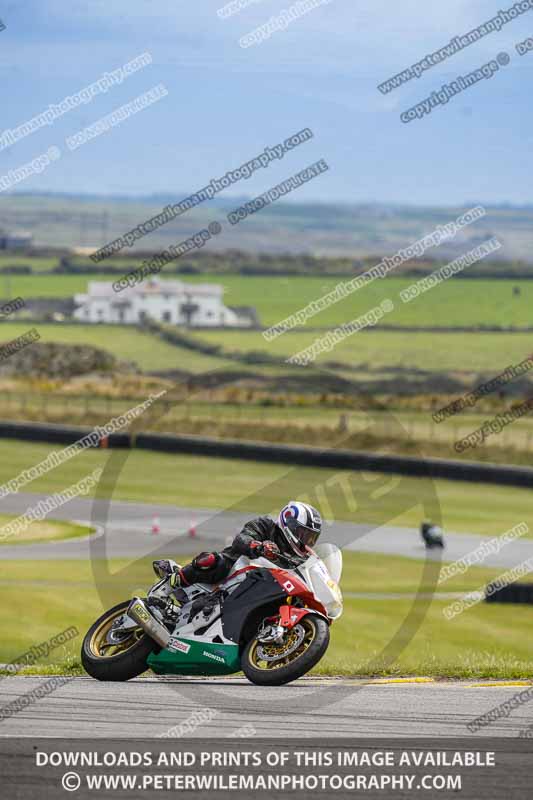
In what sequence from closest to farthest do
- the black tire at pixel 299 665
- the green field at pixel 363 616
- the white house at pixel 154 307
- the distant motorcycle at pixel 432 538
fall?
1. the black tire at pixel 299 665
2. the green field at pixel 363 616
3. the distant motorcycle at pixel 432 538
4. the white house at pixel 154 307

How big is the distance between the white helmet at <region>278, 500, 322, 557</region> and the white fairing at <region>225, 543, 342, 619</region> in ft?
0.43

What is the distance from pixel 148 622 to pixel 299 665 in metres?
1.33

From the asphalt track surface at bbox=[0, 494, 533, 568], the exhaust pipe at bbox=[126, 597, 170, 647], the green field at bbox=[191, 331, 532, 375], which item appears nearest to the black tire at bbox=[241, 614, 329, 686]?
the exhaust pipe at bbox=[126, 597, 170, 647]

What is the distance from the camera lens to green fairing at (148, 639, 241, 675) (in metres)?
10.9

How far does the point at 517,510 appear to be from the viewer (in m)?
45.2

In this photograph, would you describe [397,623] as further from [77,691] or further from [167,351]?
[167,351]

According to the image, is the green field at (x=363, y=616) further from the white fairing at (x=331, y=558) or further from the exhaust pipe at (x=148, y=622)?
the exhaust pipe at (x=148, y=622)

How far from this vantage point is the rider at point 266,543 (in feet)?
36.2

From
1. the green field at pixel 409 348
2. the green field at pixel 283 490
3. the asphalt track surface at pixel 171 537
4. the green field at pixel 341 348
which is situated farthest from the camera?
the green field at pixel 409 348

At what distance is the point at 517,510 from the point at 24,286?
408 ft

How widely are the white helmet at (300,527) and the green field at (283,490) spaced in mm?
30827

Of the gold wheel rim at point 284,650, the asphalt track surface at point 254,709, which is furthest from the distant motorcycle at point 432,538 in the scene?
the gold wheel rim at point 284,650

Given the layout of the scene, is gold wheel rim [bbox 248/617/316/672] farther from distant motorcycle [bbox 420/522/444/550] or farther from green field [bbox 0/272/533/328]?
green field [bbox 0/272/533/328]

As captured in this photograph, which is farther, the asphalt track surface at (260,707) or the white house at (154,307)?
the white house at (154,307)
